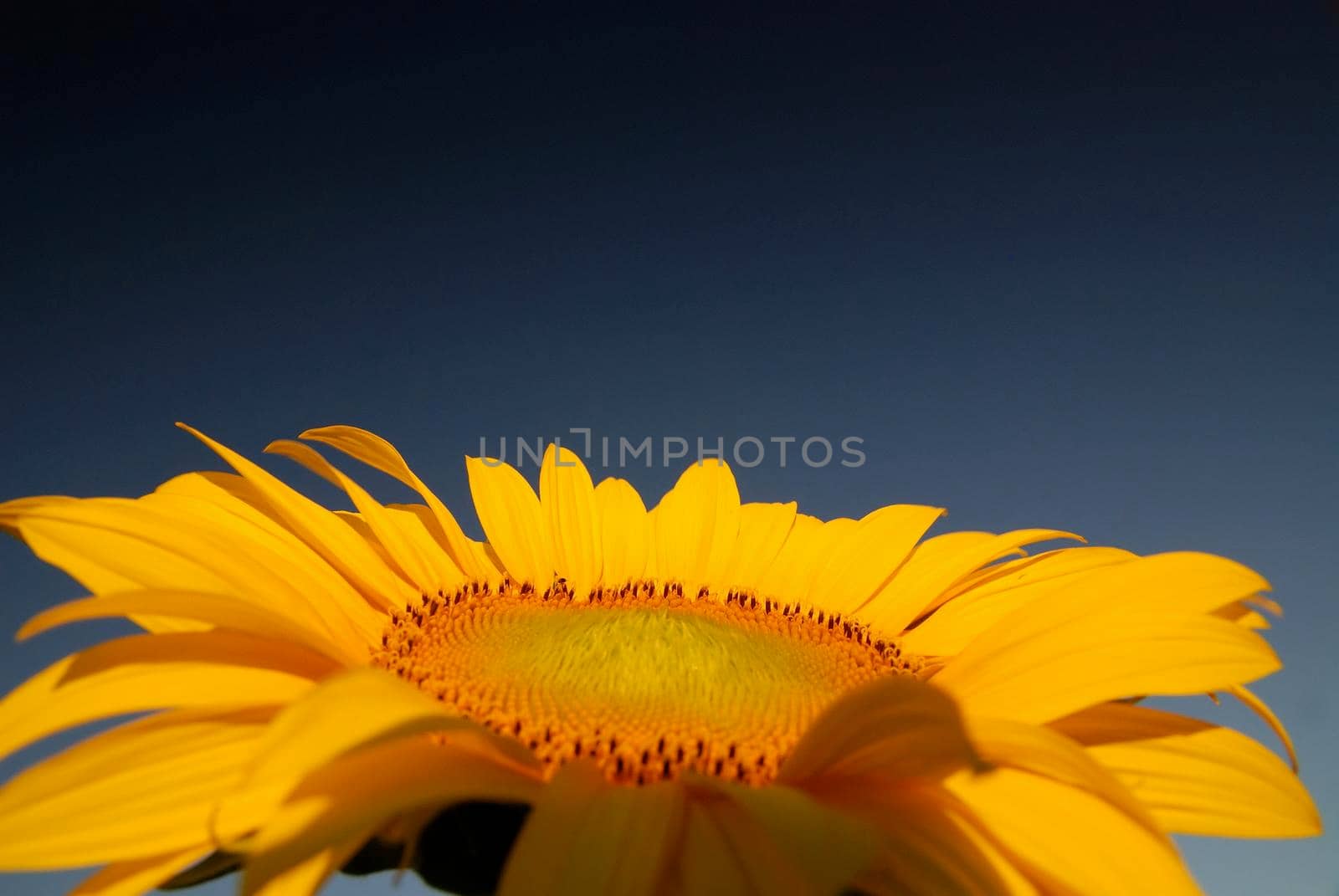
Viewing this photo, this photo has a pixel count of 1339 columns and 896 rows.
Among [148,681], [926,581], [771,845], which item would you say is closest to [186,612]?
[148,681]

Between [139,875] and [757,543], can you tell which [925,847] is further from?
[757,543]

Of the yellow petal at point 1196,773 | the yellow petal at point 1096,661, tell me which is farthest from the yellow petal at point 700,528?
the yellow petal at point 1196,773

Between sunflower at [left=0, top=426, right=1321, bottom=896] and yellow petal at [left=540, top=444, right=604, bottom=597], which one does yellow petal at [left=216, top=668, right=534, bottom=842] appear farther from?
yellow petal at [left=540, top=444, right=604, bottom=597]

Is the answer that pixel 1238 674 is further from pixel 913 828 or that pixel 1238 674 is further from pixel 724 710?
pixel 724 710

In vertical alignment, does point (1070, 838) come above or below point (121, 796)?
above

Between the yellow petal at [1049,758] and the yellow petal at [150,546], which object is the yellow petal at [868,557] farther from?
Answer: the yellow petal at [150,546]
